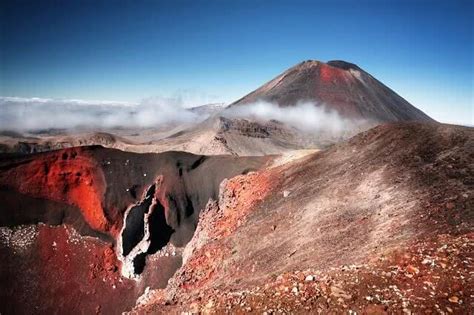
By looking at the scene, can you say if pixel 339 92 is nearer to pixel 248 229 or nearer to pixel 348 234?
pixel 248 229

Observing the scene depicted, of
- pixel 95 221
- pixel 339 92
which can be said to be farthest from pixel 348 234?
pixel 339 92

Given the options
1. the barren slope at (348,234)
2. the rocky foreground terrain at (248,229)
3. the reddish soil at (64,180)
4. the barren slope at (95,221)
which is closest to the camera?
the barren slope at (348,234)

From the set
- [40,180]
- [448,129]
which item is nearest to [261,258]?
[448,129]

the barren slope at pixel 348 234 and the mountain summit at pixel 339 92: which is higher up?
the mountain summit at pixel 339 92

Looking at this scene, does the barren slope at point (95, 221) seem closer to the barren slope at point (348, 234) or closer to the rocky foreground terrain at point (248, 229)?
the rocky foreground terrain at point (248, 229)

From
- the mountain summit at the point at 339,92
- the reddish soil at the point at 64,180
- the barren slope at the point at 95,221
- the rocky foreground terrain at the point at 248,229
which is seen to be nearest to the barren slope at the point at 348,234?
the rocky foreground terrain at the point at 248,229

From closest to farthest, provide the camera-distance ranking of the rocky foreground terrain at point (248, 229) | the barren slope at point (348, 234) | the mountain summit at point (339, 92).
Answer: the barren slope at point (348, 234), the rocky foreground terrain at point (248, 229), the mountain summit at point (339, 92)
